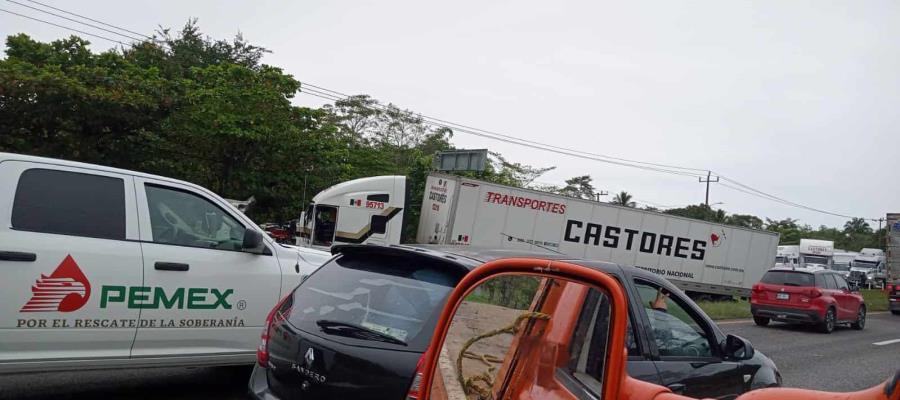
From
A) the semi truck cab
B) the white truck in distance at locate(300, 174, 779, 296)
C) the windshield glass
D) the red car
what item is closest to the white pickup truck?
the white truck in distance at locate(300, 174, 779, 296)

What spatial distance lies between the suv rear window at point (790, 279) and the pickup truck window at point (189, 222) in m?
14.6

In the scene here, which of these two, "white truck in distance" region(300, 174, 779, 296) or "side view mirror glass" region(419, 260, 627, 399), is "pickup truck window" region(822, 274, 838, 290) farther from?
"side view mirror glass" region(419, 260, 627, 399)

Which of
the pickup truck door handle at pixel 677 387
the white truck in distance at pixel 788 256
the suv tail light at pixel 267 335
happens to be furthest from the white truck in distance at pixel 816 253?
the suv tail light at pixel 267 335

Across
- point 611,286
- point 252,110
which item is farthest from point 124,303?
point 252,110

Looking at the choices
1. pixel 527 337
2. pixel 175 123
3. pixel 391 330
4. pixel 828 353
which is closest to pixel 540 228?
pixel 828 353

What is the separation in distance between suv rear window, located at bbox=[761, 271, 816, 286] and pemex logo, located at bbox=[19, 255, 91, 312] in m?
15.8

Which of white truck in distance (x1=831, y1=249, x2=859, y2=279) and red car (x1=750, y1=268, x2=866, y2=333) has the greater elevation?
white truck in distance (x1=831, y1=249, x2=859, y2=279)

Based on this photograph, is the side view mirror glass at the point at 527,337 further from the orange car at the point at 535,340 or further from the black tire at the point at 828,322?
the black tire at the point at 828,322

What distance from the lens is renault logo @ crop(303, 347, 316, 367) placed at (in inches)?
137

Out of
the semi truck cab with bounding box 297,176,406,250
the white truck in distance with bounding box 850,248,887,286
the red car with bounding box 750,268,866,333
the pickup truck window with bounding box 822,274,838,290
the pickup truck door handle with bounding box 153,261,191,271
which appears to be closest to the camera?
the pickup truck door handle with bounding box 153,261,191,271

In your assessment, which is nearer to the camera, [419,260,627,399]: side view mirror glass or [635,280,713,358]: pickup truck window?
[419,260,627,399]: side view mirror glass

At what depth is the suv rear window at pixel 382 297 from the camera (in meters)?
3.49

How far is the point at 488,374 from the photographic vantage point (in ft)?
7.50

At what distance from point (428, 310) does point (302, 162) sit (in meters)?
25.2
